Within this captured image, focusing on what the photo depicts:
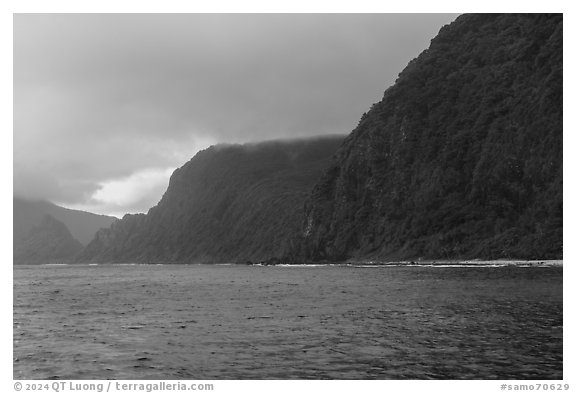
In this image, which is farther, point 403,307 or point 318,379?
point 403,307

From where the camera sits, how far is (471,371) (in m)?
27.2

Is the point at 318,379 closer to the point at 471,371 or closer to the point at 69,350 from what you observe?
the point at 471,371

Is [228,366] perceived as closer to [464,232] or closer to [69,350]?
[69,350]

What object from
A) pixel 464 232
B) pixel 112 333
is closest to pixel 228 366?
pixel 112 333

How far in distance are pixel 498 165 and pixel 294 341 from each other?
584ft

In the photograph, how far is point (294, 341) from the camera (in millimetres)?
36688

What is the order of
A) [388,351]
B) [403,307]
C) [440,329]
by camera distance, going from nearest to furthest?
[388,351], [440,329], [403,307]

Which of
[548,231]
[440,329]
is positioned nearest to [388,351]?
[440,329]
